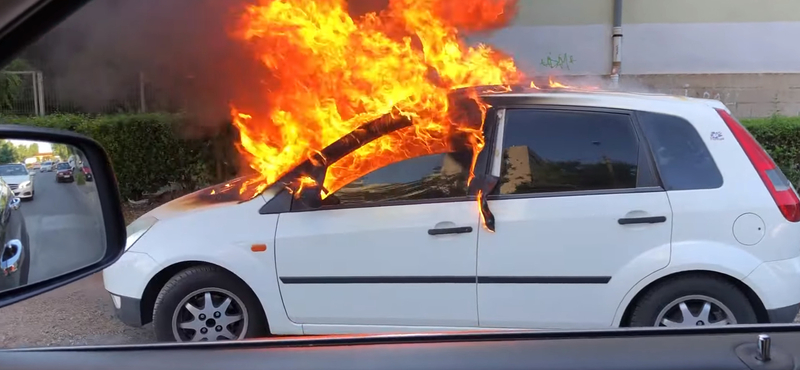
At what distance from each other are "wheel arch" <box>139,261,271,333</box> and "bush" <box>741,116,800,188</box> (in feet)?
19.6

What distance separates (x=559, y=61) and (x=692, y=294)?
6266 mm

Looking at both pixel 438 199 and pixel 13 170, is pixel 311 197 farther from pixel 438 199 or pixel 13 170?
pixel 13 170

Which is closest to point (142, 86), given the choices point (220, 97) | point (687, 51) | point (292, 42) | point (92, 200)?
point (220, 97)

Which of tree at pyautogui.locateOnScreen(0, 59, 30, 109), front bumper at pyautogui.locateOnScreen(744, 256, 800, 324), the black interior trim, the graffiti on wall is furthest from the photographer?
the graffiti on wall

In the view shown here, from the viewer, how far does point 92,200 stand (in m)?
1.68

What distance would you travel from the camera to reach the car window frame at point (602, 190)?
3346mm

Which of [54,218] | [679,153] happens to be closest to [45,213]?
[54,218]

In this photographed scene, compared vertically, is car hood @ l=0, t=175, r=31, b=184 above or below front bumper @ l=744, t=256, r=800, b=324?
above

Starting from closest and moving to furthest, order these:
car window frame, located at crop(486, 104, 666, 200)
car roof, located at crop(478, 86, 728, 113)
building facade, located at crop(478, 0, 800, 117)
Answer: car window frame, located at crop(486, 104, 666, 200) → car roof, located at crop(478, 86, 728, 113) → building facade, located at crop(478, 0, 800, 117)

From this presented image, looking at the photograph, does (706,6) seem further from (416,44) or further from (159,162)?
(159,162)

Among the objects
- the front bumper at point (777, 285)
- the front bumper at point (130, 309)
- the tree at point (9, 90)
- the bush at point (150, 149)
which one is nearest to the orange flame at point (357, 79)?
the front bumper at point (130, 309)

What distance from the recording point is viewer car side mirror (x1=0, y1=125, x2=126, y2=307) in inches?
57.8

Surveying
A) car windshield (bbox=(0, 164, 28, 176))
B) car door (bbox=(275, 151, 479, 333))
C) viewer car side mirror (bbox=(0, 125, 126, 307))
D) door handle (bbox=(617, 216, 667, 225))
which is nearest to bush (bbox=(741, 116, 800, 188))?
door handle (bbox=(617, 216, 667, 225))

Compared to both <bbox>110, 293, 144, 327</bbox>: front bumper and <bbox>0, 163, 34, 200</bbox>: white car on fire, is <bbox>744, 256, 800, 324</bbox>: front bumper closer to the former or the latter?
<bbox>0, 163, 34, 200</bbox>: white car on fire
